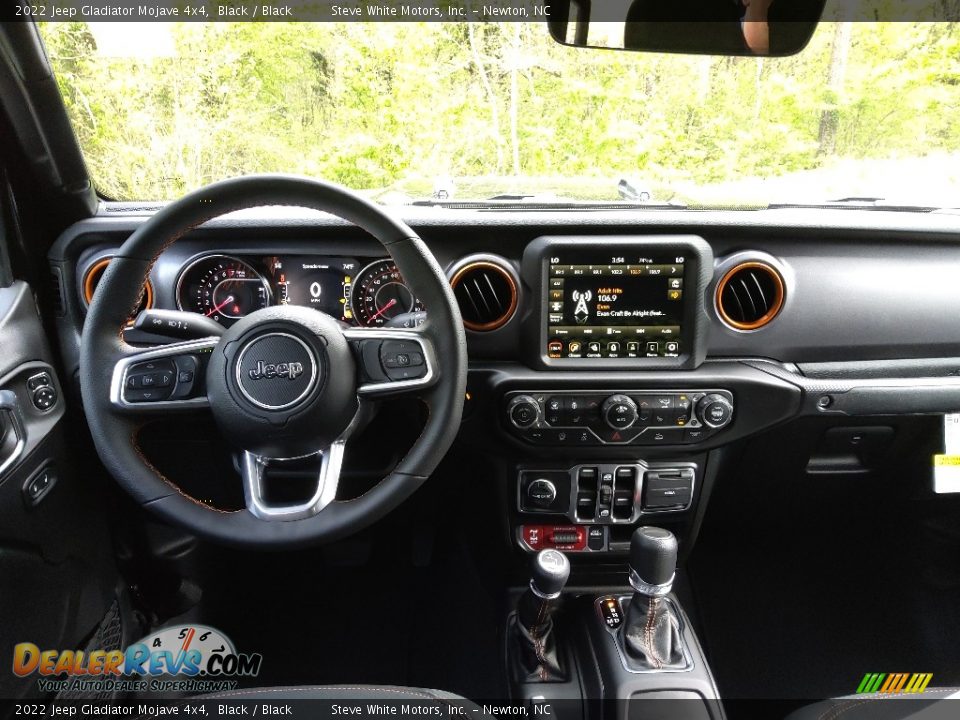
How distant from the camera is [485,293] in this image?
1.97 meters

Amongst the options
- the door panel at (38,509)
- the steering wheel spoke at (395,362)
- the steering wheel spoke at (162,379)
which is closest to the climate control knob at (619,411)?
the steering wheel spoke at (395,362)

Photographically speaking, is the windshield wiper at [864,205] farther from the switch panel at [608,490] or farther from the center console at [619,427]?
the switch panel at [608,490]

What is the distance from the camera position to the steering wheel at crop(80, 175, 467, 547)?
1.42m

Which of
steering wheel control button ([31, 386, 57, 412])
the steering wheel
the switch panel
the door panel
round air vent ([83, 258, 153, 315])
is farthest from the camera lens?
the switch panel

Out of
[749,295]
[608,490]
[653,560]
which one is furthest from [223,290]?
[749,295]

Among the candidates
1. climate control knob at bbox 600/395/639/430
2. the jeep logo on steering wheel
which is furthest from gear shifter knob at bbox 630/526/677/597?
the jeep logo on steering wheel

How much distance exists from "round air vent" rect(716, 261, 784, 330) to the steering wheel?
36.5 inches

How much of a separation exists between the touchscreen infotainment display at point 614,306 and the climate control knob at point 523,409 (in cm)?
15

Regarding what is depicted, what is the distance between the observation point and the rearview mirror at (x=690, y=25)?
66.9 inches

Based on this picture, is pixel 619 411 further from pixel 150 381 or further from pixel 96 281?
pixel 96 281

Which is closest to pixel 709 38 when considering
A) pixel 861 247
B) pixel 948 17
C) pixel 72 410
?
pixel 861 247

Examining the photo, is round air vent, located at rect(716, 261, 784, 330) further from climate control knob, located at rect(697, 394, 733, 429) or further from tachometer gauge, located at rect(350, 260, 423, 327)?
tachometer gauge, located at rect(350, 260, 423, 327)

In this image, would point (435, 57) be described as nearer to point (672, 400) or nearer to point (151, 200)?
point (151, 200)

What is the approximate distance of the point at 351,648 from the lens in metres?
2.55
